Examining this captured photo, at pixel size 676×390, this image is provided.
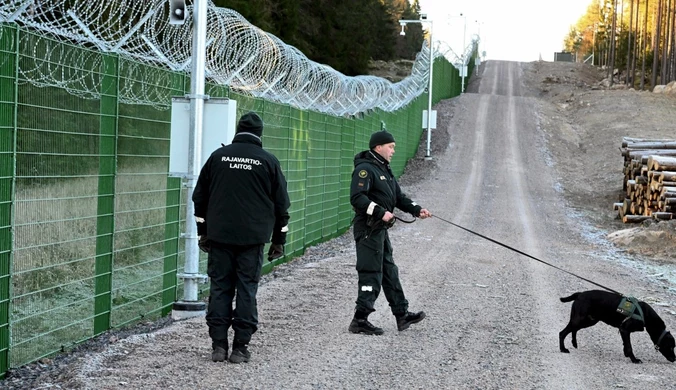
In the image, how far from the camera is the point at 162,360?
717 cm

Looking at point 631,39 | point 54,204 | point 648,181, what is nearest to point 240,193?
point 54,204

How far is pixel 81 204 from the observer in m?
7.58

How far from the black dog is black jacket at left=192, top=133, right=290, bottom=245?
300cm

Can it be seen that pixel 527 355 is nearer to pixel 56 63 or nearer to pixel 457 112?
pixel 56 63

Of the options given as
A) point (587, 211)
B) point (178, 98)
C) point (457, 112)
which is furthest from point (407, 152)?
point (178, 98)

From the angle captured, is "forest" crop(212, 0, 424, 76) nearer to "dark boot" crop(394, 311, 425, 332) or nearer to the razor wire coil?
the razor wire coil

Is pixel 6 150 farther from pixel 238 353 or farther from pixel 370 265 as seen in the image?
pixel 370 265

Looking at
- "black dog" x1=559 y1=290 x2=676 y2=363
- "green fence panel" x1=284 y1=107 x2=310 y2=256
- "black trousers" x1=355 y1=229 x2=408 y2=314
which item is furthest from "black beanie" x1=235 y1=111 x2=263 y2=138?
"green fence panel" x1=284 y1=107 x2=310 y2=256

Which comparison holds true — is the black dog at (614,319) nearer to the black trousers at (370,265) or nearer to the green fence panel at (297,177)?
the black trousers at (370,265)

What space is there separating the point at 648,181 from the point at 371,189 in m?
16.9

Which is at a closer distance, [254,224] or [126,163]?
[254,224]

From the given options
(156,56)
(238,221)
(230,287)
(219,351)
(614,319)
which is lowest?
(219,351)

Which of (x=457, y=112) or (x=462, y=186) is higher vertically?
(x=457, y=112)

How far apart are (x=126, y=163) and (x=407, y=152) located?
29703 millimetres
